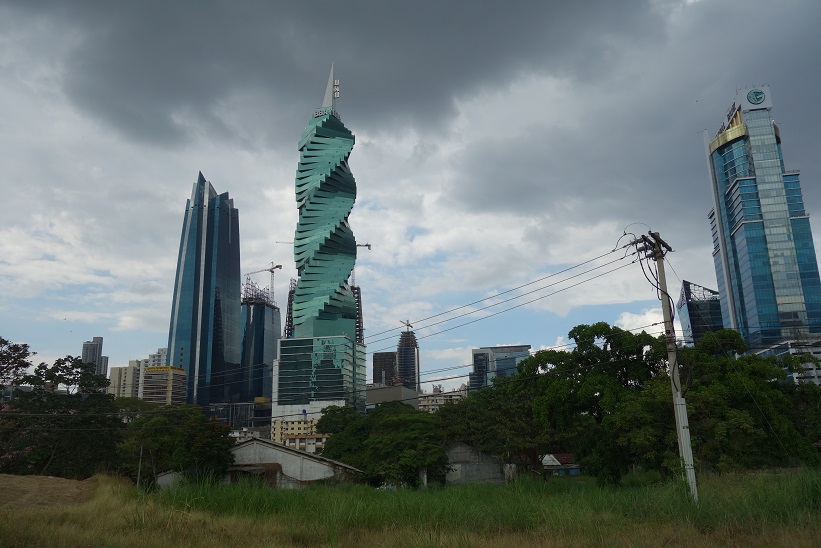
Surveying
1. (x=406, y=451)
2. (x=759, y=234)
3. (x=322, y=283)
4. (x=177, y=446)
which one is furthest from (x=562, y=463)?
(x=322, y=283)

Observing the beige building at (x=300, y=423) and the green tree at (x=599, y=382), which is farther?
the beige building at (x=300, y=423)

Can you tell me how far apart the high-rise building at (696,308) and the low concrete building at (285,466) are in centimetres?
14910

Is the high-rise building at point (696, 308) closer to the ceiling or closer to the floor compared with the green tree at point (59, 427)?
closer to the ceiling

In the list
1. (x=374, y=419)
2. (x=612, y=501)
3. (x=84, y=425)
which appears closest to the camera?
(x=612, y=501)

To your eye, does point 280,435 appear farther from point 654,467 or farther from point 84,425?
point 654,467

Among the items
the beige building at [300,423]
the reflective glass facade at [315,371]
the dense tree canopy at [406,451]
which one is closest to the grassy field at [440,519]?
the dense tree canopy at [406,451]

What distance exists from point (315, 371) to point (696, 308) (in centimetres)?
10933

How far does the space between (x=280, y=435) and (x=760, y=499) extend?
6595 inches

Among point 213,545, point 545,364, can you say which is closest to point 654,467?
point 545,364

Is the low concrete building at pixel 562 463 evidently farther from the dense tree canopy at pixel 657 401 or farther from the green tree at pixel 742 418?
the green tree at pixel 742 418

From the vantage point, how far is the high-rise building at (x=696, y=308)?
17125 centimetres

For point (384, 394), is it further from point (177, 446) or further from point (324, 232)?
point (177, 446)

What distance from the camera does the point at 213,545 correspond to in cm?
1255

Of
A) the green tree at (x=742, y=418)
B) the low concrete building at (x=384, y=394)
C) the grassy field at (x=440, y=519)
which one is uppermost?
the low concrete building at (x=384, y=394)
